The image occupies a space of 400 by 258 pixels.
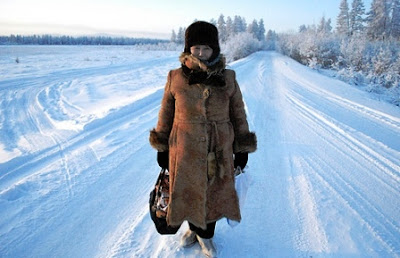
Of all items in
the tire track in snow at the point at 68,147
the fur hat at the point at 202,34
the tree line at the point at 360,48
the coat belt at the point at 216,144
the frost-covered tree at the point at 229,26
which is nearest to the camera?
the fur hat at the point at 202,34

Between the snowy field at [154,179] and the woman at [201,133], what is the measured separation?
605 millimetres

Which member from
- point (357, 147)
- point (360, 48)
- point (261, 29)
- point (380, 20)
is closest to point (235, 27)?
point (261, 29)

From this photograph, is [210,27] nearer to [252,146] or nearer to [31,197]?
[252,146]

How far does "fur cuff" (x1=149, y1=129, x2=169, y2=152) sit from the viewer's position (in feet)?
7.07

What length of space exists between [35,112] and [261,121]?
19.5 ft

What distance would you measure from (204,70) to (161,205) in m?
1.15

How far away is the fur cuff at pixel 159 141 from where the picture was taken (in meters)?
2.15

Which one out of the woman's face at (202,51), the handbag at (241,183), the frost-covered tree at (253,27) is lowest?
the handbag at (241,183)

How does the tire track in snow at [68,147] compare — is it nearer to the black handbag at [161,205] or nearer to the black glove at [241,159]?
the black handbag at [161,205]

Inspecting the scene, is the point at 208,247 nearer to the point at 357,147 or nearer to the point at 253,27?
the point at 357,147

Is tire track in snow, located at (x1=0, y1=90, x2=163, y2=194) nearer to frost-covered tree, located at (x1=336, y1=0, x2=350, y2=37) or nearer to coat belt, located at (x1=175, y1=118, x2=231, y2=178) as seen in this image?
coat belt, located at (x1=175, y1=118, x2=231, y2=178)

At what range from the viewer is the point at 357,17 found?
52312 millimetres

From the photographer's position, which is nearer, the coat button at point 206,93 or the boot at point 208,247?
the coat button at point 206,93

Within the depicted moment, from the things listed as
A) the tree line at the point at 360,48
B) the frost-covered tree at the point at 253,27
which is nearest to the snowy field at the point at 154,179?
the tree line at the point at 360,48
